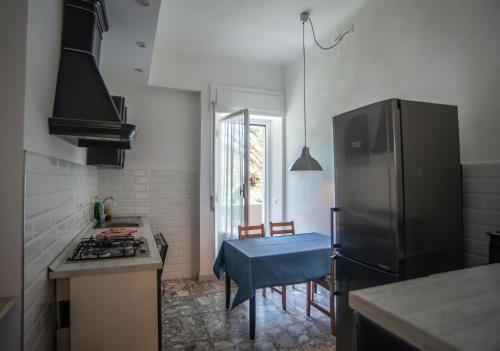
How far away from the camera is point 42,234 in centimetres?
146

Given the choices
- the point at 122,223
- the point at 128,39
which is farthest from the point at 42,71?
the point at 122,223

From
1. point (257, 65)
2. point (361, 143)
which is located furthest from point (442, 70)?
point (257, 65)

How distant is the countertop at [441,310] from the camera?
73 cm

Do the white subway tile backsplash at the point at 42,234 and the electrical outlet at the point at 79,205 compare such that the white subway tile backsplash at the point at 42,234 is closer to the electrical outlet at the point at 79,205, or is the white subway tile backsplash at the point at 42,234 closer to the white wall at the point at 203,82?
the electrical outlet at the point at 79,205

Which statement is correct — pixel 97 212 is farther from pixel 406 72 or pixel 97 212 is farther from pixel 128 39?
pixel 406 72

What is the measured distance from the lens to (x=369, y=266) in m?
1.86

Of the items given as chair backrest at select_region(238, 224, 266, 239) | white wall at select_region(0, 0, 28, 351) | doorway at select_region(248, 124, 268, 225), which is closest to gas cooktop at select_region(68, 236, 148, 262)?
white wall at select_region(0, 0, 28, 351)

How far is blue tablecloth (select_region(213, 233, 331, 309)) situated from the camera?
2.35m

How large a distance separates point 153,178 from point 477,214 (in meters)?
3.38

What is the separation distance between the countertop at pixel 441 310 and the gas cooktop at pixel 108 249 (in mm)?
1403

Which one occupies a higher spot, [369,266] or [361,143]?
[361,143]

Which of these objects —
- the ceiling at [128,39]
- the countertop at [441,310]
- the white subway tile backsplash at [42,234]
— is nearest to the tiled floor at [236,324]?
the white subway tile backsplash at [42,234]

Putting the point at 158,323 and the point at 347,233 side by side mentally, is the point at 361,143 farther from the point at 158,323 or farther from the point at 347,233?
the point at 158,323

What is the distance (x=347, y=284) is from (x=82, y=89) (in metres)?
2.09
